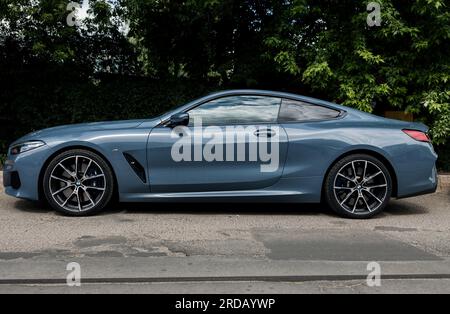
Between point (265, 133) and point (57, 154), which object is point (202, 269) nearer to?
point (265, 133)

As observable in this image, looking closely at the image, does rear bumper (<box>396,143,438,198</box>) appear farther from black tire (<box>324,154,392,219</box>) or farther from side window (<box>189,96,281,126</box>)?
side window (<box>189,96,281,126</box>)

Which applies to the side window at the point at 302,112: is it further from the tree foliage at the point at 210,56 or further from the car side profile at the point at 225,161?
the tree foliage at the point at 210,56

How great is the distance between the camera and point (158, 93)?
10719 mm

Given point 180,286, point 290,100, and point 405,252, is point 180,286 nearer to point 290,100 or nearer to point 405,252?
point 405,252

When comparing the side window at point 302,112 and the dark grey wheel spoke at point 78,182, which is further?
the side window at point 302,112

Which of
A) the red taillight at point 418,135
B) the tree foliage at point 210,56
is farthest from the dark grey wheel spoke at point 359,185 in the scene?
the tree foliage at point 210,56

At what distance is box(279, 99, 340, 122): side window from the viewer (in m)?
6.52

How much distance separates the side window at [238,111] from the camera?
6.40m

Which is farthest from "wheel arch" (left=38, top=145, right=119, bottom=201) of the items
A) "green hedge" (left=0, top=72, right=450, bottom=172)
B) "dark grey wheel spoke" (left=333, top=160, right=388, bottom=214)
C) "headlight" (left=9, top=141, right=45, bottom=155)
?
"green hedge" (left=0, top=72, right=450, bottom=172)

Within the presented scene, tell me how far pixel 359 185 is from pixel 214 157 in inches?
63.6

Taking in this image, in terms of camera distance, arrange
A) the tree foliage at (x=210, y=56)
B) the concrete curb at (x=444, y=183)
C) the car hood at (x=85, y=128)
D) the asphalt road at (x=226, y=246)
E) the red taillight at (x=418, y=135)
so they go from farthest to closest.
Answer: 1. the tree foliage at (x=210, y=56)
2. the concrete curb at (x=444, y=183)
3. the red taillight at (x=418, y=135)
4. the car hood at (x=85, y=128)
5. the asphalt road at (x=226, y=246)

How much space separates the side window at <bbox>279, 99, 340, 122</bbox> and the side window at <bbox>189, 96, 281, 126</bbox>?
0.08m

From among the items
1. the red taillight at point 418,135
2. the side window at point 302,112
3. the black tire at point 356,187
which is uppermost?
the side window at point 302,112

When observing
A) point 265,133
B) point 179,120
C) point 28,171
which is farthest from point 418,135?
point 28,171
